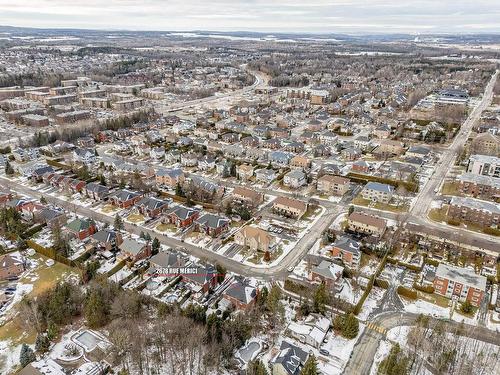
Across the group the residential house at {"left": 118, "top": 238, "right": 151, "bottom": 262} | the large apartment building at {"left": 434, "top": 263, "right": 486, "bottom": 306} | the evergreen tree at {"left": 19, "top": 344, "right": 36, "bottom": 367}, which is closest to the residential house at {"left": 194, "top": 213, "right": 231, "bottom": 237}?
the residential house at {"left": 118, "top": 238, "right": 151, "bottom": 262}

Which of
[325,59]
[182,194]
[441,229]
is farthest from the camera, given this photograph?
[325,59]

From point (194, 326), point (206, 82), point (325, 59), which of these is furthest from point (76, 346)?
point (325, 59)

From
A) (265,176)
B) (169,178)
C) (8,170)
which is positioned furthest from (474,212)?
(8,170)

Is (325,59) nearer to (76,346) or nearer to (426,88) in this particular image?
(426,88)

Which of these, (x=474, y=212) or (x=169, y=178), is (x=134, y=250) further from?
(x=474, y=212)

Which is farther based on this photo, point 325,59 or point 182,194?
point 325,59

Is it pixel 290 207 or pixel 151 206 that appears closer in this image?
pixel 151 206

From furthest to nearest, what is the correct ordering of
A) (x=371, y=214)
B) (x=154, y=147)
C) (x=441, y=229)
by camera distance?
(x=154, y=147) → (x=371, y=214) → (x=441, y=229)

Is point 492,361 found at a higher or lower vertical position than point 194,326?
lower
